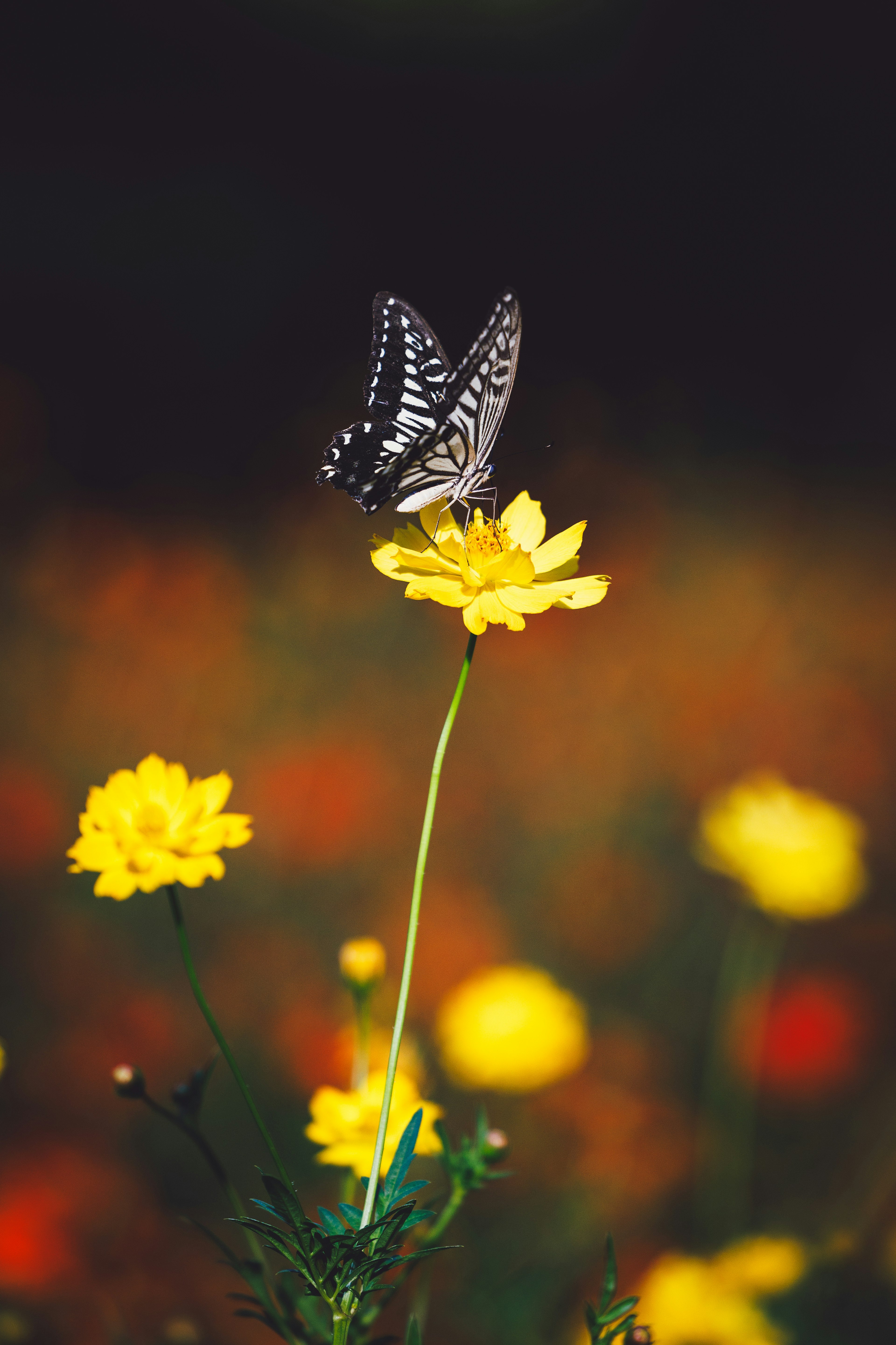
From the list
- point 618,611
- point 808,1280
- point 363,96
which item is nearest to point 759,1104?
point 808,1280

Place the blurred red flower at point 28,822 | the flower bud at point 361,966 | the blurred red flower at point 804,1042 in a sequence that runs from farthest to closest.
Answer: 1. the blurred red flower at point 28,822
2. the blurred red flower at point 804,1042
3. the flower bud at point 361,966

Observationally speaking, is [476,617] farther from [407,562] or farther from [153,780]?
[153,780]

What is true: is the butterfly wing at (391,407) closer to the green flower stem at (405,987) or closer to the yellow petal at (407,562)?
the yellow petal at (407,562)

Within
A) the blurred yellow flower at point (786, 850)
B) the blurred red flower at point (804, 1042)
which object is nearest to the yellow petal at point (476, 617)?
the blurred yellow flower at point (786, 850)

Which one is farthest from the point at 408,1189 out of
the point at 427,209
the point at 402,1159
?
the point at 427,209

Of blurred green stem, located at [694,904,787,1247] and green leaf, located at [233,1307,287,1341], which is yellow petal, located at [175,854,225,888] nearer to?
green leaf, located at [233,1307,287,1341]

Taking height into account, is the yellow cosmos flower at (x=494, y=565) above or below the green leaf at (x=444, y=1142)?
above
